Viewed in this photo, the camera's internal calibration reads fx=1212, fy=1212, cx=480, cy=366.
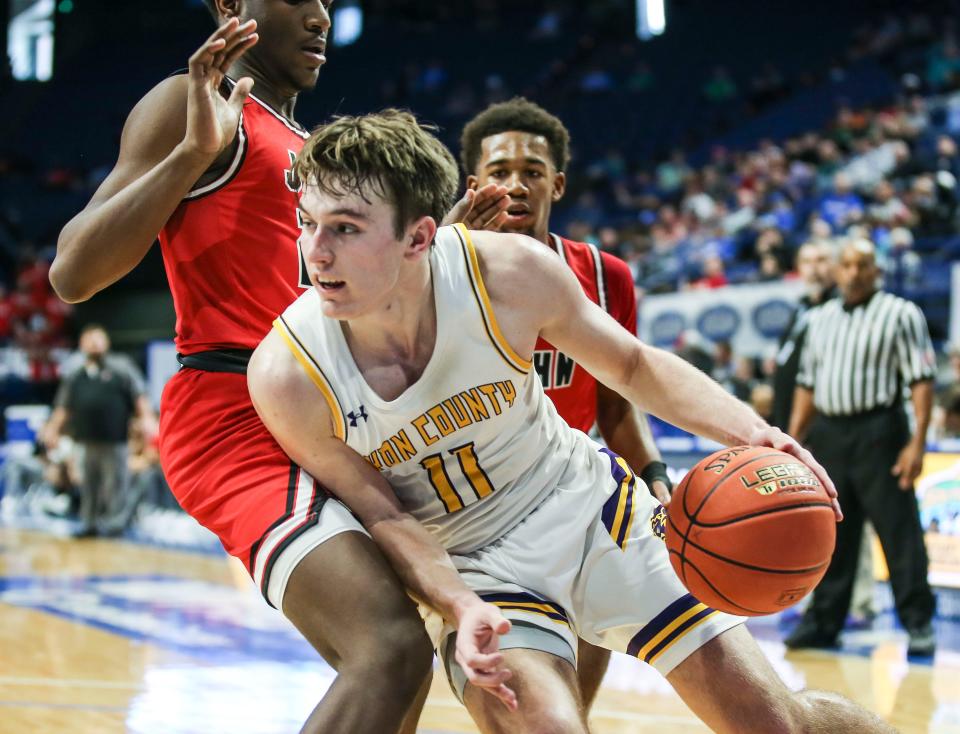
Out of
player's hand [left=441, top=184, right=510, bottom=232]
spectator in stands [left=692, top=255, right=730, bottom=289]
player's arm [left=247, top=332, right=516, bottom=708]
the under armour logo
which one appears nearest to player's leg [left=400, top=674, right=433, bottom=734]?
player's arm [left=247, top=332, right=516, bottom=708]

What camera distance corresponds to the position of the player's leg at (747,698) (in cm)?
275

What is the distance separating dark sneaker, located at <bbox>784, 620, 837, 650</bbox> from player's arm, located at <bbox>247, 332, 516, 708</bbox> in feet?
13.8

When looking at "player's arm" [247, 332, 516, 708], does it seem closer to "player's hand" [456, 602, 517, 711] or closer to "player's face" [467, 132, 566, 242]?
"player's hand" [456, 602, 517, 711]

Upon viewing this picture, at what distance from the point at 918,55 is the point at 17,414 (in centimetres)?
1319

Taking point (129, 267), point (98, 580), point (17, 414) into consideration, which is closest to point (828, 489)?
point (129, 267)

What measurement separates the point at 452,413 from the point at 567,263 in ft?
3.96

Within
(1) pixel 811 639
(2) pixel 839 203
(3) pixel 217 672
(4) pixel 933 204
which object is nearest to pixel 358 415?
(3) pixel 217 672

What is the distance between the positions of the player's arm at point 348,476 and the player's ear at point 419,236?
35 centimetres

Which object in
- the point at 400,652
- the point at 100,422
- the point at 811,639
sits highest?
the point at 400,652

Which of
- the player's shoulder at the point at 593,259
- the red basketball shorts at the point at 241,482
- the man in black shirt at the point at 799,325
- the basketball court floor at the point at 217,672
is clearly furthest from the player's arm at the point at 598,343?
the man in black shirt at the point at 799,325

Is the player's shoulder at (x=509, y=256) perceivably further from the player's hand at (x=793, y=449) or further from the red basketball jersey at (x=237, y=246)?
the player's hand at (x=793, y=449)

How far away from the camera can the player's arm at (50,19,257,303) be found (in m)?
2.59

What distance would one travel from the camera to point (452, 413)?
2.72 meters

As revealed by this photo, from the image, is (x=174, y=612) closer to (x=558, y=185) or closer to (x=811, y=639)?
(x=811, y=639)
